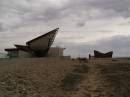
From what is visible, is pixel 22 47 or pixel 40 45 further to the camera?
pixel 22 47

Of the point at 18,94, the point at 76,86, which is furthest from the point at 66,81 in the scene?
the point at 18,94

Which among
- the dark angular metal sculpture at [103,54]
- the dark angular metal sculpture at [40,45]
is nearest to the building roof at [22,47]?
the dark angular metal sculpture at [40,45]

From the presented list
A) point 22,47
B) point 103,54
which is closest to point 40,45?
point 22,47

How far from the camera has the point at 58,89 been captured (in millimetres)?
22812

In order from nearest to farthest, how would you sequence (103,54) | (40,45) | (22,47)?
1. (40,45)
2. (22,47)
3. (103,54)

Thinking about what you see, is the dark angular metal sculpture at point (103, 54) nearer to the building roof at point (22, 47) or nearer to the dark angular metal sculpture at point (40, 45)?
the dark angular metal sculpture at point (40, 45)

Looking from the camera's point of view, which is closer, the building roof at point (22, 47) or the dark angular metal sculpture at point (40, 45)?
the dark angular metal sculpture at point (40, 45)

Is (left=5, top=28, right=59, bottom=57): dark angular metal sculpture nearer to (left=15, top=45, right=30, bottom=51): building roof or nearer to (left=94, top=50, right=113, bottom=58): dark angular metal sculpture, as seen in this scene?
(left=15, top=45, right=30, bottom=51): building roof

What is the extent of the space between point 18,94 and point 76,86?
6.64m

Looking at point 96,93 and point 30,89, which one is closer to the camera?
point 30,89

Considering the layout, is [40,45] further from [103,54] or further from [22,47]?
[103,54]

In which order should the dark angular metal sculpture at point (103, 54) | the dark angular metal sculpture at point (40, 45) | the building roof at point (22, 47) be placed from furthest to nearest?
the dark angular metal sculpture at point (103, 54) → the building roof at point (22, 47) → the dark angular metal sculpture at point (40, 45)

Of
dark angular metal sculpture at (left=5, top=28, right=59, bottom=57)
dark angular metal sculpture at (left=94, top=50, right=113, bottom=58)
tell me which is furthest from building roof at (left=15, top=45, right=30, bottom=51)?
dark angular metal sculpture at (left=94, top=50, right=113, bottom=58)

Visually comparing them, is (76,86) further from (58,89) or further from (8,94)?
(8,94)
